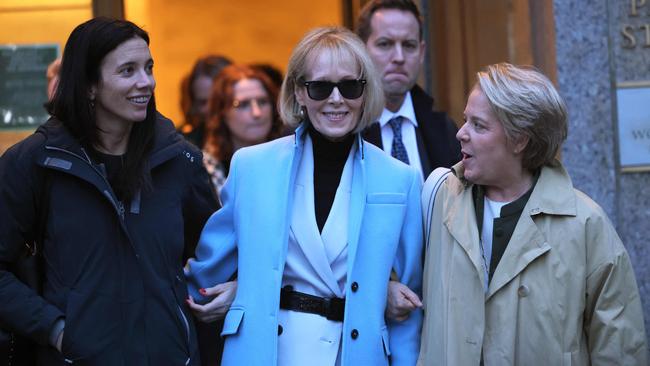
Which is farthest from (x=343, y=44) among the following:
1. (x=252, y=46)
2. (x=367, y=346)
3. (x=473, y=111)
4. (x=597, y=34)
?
(x=252, y=46)

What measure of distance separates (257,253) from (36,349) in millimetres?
961

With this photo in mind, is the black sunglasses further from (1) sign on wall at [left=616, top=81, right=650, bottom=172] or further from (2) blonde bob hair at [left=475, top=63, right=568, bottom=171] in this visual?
(1) sign on wall at [left=616, top=81, right=650, bottom=172]

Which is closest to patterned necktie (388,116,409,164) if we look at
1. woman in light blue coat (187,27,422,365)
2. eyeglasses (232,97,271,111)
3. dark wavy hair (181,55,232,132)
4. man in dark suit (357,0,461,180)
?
man in dark suit (357,0,461,180)

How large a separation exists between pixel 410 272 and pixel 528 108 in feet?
2.78

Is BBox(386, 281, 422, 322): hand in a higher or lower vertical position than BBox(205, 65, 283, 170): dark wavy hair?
lower

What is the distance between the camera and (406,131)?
19.6ft

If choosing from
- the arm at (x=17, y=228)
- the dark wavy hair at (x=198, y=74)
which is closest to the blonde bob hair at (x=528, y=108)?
the arm at (x=17, y=228)

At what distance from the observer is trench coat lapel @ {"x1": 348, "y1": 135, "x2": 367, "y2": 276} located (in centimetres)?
458

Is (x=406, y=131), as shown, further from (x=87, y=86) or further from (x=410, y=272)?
(x=87, y=86)

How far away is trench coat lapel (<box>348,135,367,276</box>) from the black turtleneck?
2.2 inches

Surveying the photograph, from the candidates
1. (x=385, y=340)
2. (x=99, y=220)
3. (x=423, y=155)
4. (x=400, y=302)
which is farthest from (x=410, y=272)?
(x=99, y=220)

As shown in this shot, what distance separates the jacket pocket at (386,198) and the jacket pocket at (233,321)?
691mm

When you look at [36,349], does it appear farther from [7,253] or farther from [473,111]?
[473,111]

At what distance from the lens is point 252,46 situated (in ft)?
39.2
